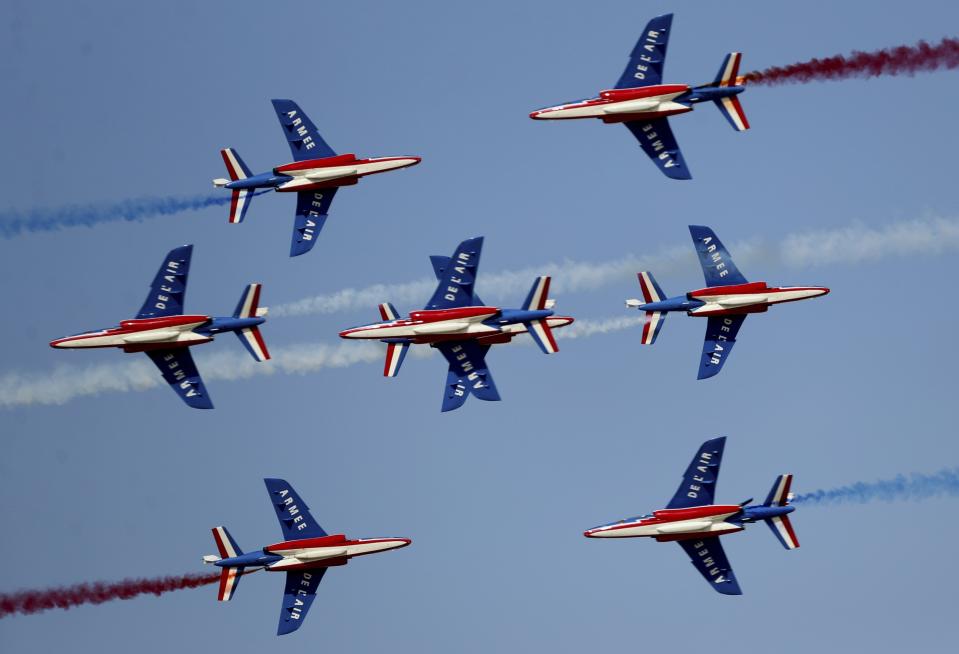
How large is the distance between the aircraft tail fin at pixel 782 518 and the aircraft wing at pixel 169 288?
31.4 m

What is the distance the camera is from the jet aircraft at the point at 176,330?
633 feet

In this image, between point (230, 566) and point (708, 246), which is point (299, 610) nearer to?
point (230, 566)

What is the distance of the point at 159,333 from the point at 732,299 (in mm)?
29132

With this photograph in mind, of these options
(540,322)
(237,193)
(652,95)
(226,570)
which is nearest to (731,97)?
(652,95)

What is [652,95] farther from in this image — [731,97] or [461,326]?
[461,326]

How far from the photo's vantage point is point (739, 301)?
194500mm

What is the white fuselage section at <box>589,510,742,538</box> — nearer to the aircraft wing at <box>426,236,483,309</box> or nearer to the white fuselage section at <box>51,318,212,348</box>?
the aircraft wing at <box>426,236,483,309</box>

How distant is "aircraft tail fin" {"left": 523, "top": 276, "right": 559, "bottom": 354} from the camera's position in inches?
7608

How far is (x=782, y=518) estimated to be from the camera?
19175cm

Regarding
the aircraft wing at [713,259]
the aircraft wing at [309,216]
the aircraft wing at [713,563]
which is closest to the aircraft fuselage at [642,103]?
the aircraft wing at [713,259]

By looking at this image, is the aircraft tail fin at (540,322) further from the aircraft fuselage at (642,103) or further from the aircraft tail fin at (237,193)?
the aircraft tail fin at (237,193)

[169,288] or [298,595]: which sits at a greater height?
[169,288]

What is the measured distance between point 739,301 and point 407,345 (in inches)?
671

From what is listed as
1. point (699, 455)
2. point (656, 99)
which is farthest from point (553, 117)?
point (699, 455)
